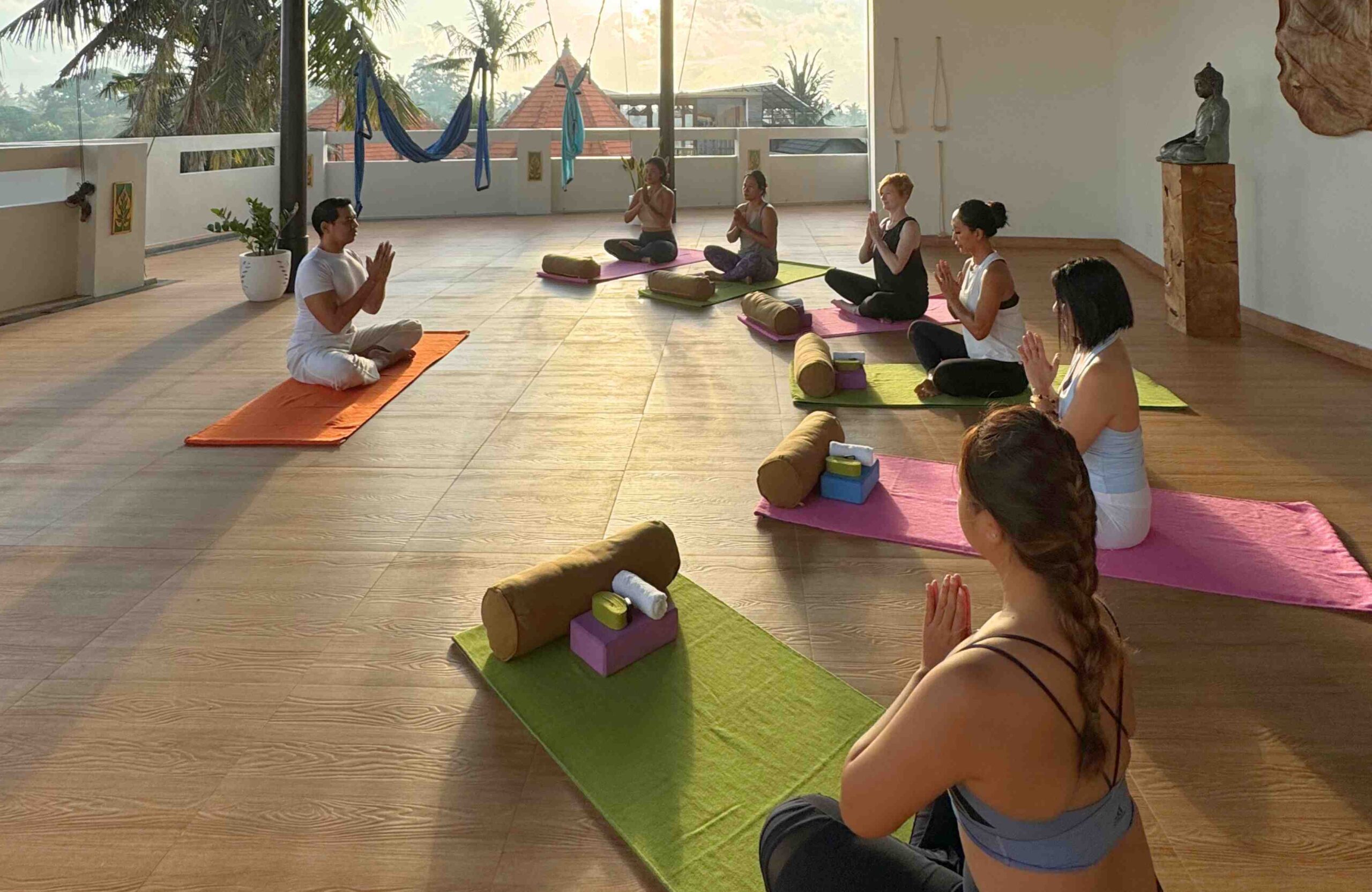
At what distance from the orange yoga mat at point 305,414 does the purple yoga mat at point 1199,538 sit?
196 cm

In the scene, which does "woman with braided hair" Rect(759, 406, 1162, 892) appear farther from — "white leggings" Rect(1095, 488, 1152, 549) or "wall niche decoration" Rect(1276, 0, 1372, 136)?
"wall niche decoration" Rect(1276, 0, 1372, 136)

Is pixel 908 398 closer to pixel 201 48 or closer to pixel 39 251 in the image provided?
pixel 39 251

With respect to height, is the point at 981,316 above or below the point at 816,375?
above

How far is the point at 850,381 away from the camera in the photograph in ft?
16.4

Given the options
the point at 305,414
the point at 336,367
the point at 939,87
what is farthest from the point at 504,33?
the point at 305,414

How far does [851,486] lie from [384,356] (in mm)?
2877

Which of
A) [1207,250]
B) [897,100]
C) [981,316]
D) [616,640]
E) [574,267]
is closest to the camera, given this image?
[616,640]

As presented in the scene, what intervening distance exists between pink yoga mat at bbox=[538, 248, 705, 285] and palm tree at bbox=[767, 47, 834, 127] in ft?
77.7

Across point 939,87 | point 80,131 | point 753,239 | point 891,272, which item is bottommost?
point 891,272

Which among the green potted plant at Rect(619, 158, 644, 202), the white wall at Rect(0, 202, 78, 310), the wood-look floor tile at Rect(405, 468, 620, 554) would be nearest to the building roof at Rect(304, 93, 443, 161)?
the white wall at Rect(0, 202, 78, 310)

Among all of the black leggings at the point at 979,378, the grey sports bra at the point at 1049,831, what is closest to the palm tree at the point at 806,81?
the black leggings at the point at 979,378

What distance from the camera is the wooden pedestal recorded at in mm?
5914

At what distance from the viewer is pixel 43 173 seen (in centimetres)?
761

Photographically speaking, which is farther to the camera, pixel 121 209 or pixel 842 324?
pixel 121 209
